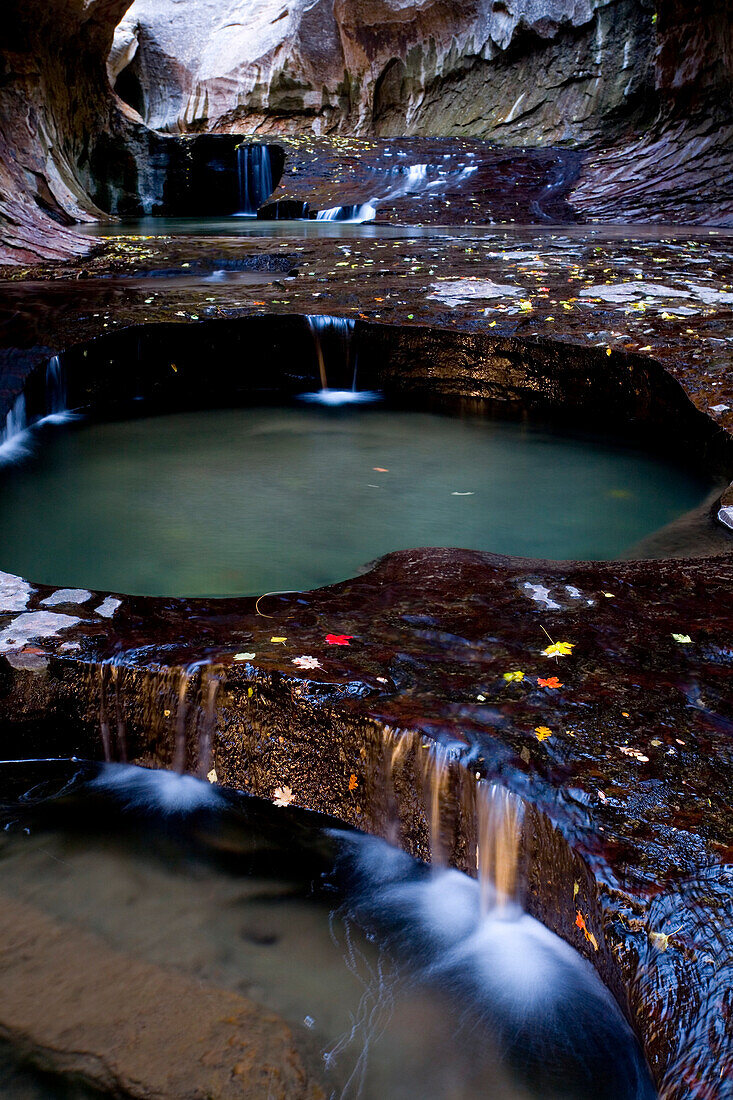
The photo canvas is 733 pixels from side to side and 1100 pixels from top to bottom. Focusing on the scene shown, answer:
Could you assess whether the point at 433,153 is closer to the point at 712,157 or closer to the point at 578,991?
the point at 712,157

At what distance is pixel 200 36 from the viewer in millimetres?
29375

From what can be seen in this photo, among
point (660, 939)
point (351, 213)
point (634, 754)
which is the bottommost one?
point (660, 939)

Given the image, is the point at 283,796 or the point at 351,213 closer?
the point at 283,796

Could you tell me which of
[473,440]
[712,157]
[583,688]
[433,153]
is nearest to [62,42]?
[433,153]

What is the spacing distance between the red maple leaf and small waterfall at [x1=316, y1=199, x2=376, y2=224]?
13561mm

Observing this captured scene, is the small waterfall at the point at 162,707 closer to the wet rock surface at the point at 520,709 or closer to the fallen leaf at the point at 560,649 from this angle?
the wet rock surface at the point at 520,709

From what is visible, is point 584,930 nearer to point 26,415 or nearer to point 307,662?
point 307,662

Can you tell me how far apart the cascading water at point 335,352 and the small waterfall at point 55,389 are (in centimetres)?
173

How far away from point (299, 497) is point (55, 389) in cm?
230

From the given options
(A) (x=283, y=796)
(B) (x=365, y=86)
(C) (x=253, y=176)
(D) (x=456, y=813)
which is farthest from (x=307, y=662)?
(B) (x=365, y=86)

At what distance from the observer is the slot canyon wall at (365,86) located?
1277 centimetres

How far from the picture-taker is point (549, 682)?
89.0 inches

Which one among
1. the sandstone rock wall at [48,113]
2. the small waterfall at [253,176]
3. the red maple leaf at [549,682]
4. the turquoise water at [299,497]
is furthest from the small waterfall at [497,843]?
the small waterfall at [253,176]

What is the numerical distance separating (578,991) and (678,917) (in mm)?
431
